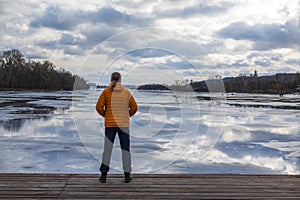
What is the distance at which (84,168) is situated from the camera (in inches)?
312

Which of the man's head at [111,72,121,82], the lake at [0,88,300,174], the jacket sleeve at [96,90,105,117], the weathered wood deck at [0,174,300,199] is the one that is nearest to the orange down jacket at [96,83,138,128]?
the jacket sleeve at [96,90,105,117]

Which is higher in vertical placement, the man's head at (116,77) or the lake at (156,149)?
the man's head at (116,77)

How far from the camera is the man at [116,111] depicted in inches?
217

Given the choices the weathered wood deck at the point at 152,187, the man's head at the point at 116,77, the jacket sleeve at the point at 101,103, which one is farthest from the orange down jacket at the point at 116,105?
the weathered wood deck at the point at 152,187

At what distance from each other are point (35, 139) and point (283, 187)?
8249 millimetres

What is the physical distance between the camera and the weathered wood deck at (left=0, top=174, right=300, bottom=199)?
5.02 metres

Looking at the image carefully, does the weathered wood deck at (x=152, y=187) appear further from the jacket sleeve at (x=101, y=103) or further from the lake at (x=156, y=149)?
the lake at (x=156, y=149)

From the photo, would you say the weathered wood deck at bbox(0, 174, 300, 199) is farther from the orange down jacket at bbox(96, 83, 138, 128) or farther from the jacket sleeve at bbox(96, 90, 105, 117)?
the jacket sleeve at bbox(96, 90, 105, 117)

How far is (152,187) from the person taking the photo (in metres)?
5.39

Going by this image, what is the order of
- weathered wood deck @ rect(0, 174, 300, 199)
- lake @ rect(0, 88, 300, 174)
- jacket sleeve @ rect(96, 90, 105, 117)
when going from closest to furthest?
weathered wood deck @ rect(0, 174, 300, 199), jacket sleeve @ rect(96, 90, 105, 117), lake @ rect(0, 88, 300, 174)

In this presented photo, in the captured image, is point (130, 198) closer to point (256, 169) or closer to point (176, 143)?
point (256, 169)

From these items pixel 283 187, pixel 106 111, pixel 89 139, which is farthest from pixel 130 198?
pixel 89 139

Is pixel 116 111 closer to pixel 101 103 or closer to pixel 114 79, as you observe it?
pixel 101 103

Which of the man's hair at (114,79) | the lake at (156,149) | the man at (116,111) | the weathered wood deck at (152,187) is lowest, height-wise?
the lake at (156,149)
